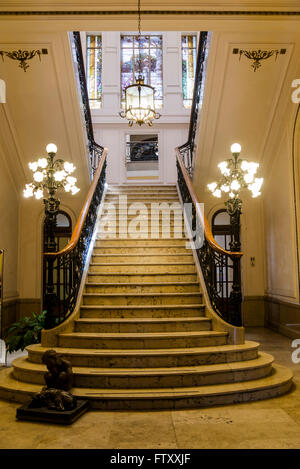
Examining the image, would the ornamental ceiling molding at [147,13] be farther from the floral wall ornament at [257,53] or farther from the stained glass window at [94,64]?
the stained glass window at [94,64]

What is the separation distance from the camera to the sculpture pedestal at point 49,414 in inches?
162

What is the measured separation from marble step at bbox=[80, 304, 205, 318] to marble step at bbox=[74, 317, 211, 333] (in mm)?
308

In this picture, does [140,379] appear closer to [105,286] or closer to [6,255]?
[105,286]

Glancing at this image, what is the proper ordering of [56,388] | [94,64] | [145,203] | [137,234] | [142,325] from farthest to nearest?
[94,64]
[145,203]
[137,234]
[142,325]
[56,388]

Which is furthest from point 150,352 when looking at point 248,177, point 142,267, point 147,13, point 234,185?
point 147,13

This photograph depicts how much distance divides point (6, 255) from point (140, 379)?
19.7 ft

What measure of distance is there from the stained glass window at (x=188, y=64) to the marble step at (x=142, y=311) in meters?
8.86

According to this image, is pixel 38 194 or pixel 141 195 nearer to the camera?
pixel 38 194

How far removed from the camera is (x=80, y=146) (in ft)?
31.3

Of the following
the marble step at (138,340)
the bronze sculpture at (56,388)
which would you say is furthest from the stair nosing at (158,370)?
the marble step at (138,340)

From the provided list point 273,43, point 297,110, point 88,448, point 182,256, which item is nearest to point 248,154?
point 297,110

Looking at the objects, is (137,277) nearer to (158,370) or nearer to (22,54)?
(158,370)

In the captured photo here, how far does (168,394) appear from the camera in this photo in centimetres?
459

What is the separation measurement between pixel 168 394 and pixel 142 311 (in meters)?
1.84
